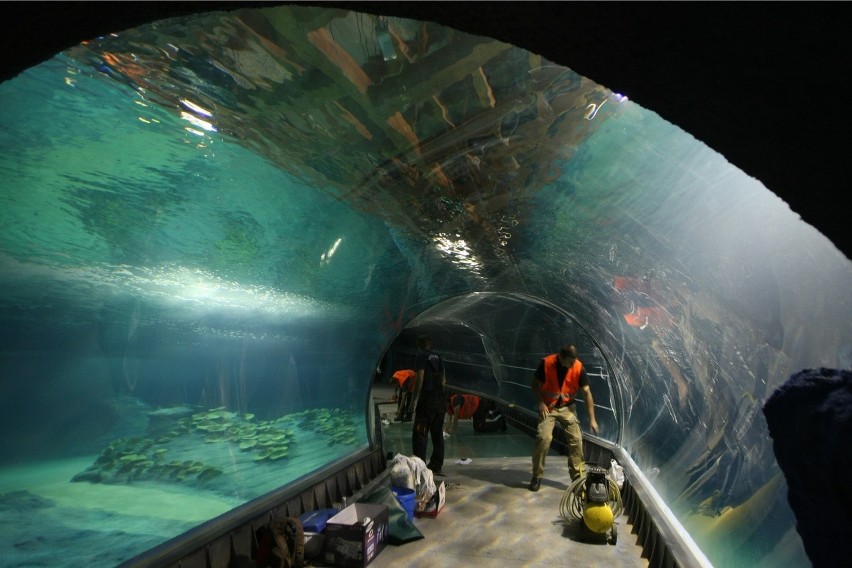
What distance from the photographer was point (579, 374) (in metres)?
8.02

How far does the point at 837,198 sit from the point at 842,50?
39 cm

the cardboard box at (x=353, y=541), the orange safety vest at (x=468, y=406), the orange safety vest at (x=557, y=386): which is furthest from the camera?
the orange safety vest at (x=468, y=406)

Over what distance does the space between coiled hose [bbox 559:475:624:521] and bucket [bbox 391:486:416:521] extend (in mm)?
1747

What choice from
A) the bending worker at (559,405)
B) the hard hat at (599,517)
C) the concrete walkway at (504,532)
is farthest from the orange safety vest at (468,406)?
the hard hat at (599,517)

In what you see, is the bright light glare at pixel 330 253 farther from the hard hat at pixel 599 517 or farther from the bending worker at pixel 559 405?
the hard hat at pixel 599 517

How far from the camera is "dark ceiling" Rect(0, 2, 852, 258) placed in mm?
1044

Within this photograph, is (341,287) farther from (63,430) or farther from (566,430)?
(63,430)

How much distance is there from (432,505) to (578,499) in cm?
175

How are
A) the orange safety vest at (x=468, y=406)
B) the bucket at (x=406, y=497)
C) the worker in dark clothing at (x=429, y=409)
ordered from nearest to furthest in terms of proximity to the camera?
the bucket at (x=406, y=497), the worker in dark clothing at (x=429, y=409), the orange safety vest at (x=468, y=406)

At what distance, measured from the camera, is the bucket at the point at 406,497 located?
6109 millimetres

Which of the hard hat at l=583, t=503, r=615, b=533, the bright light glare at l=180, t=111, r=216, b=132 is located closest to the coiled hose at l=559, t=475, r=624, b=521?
the hard hat at l=583, t=503, r=615, b=533

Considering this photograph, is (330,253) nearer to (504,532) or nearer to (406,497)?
(406,497)

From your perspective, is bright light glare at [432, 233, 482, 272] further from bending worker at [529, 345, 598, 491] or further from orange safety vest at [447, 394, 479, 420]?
orange safety vest at [447, 394, 479, 420]

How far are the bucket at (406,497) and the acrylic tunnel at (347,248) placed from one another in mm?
1390
